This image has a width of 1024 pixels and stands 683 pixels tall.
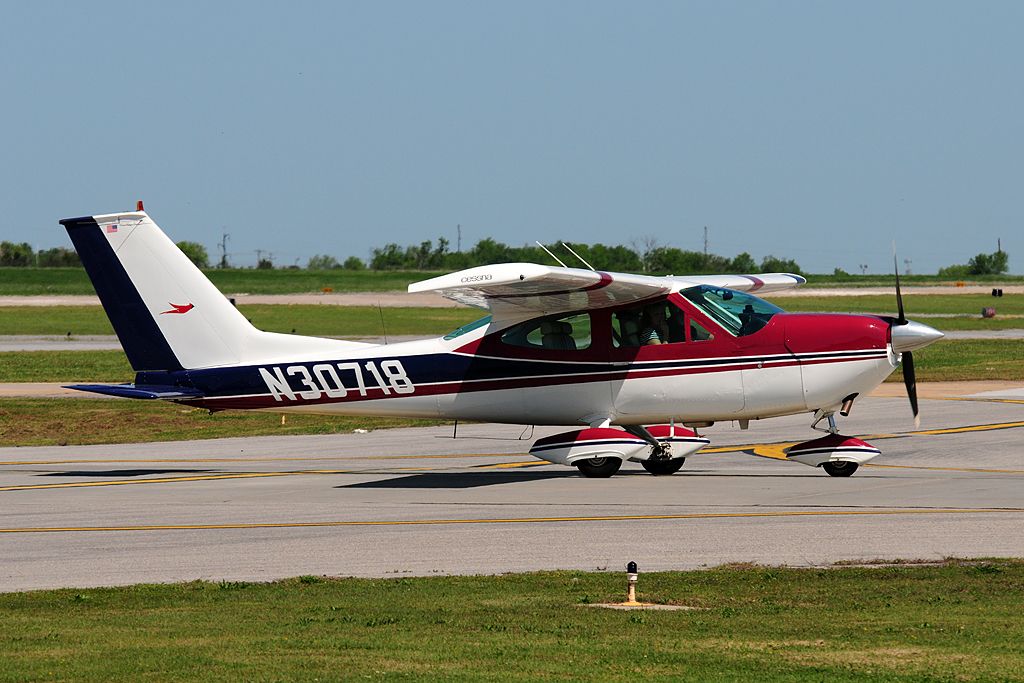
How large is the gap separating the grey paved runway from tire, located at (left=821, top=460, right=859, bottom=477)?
0.48 feet

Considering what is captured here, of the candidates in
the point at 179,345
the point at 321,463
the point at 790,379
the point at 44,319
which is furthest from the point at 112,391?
the point at 44,319

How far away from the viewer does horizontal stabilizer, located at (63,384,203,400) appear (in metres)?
19.4

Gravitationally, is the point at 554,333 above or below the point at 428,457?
above

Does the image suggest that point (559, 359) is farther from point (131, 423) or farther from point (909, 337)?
point (131, 423)

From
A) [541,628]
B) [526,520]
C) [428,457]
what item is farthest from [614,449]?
[541,628]

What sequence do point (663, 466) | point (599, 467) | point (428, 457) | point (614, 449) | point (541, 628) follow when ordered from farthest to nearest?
point (428, 457)
point (663, 466)
point (599, 467)
point (614, 449)
point (541, 628)

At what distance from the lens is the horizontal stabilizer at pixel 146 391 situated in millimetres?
19375

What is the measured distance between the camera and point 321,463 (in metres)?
21.5

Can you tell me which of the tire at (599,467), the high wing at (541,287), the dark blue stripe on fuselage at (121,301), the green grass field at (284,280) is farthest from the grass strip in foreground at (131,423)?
the green grass field at (284,280)

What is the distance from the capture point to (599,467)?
61.8ft

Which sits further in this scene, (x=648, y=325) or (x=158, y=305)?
(x=158, y=305)

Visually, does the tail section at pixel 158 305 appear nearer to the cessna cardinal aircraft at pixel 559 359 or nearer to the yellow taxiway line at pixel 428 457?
the cessna cardinal aircraft at pixel 559 359

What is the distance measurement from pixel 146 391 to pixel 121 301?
4.67ft

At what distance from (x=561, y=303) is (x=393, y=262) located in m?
133
